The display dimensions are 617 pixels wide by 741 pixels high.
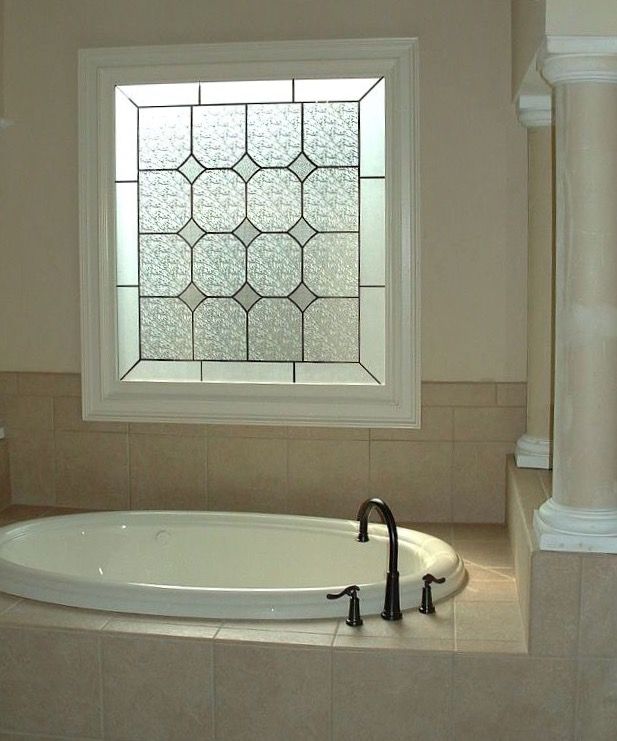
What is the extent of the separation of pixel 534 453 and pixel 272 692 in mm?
1518

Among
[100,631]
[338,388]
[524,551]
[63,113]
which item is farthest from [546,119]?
[100,631]

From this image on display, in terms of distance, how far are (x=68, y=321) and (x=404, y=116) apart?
62.9 inches

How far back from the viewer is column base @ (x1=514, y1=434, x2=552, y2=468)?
156 inches

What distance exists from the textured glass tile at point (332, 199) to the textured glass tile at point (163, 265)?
537 millimetres

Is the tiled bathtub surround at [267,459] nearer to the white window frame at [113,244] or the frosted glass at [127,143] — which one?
the white window frame at [113,244]

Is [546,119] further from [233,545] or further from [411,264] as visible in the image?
[233,545]

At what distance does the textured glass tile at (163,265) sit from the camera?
4344 mm

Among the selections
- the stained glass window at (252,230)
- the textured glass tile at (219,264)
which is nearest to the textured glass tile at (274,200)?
the stained glass window at (252,230)

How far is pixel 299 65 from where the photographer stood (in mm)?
4125

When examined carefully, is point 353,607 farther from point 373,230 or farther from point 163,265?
point 163,265

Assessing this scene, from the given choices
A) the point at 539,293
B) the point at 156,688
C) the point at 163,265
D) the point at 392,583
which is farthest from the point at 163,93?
the point at 156,688

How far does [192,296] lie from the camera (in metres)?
4.35

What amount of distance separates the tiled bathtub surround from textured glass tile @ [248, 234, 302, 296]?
57 centimetres

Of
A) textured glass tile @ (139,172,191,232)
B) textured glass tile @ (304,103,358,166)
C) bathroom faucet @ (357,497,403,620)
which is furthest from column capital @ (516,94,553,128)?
bathroom faucet @ (357,497,403,620)
